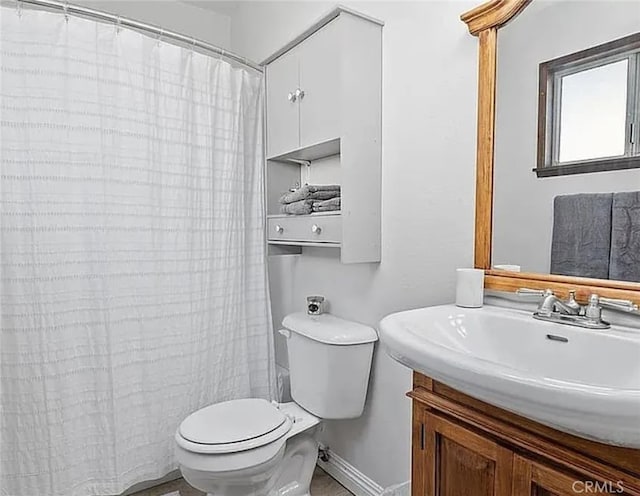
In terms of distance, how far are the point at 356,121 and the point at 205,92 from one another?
0.70 meters

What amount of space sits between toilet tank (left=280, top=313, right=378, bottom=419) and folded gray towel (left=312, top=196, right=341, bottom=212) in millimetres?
481

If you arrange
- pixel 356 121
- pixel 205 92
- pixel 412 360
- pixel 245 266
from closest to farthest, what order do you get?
pixel 412 360 → pixel 356 121 → pixel 205 92 → pixel 245 266

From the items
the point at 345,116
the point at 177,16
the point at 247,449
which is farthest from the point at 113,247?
the point at 177,16

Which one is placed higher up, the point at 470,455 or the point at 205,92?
the point at 205,92

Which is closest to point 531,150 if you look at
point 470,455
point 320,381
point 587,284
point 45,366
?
point 587,284

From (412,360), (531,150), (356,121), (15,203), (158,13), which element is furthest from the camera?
(158,13)

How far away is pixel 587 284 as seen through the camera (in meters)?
1.09

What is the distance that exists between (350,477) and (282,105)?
170 centimetres

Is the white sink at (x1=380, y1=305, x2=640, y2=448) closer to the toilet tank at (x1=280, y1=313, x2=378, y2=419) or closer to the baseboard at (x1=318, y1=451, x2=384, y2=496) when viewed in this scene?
the toilet tank at (x1=280, y1=313, x2=378, y2=419)

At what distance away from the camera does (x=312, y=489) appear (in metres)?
1.94

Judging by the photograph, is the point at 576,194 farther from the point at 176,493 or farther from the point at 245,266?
the point at 176,493

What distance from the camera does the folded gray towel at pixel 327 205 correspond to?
1.69 metres

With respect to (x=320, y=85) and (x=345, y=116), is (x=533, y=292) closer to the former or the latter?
(x=345, y=116)

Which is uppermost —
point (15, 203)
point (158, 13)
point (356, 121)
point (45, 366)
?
point (158, 13)
